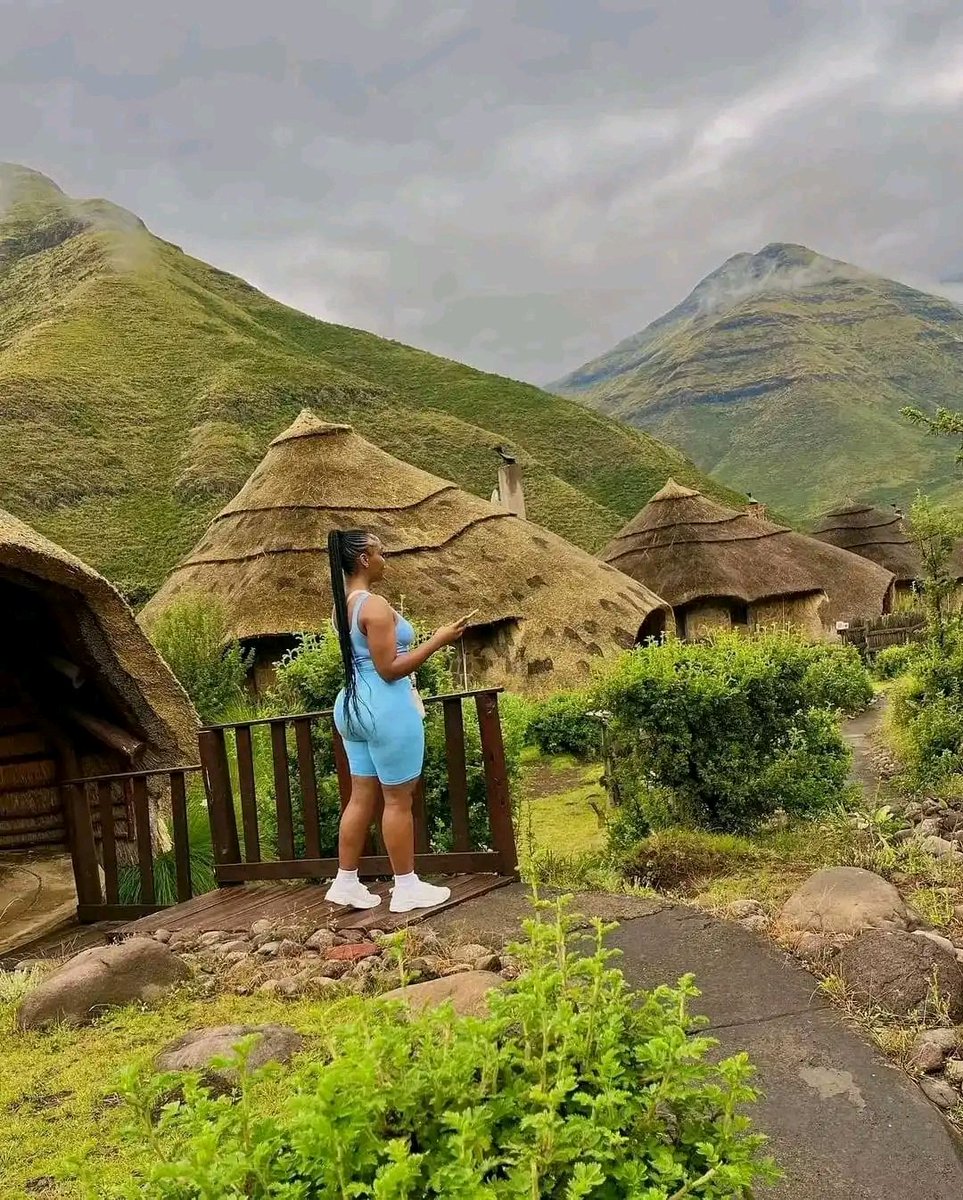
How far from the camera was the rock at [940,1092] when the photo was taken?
3236 mm

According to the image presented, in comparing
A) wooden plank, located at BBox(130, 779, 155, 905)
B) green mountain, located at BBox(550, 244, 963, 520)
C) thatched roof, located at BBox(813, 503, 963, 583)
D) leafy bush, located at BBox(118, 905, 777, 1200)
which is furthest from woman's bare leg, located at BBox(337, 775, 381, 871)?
green mountain, located at BBox(550, 244, 963, 520)

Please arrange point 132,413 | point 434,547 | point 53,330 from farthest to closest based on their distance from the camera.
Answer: point 53,330
point 132,413
point 434,547

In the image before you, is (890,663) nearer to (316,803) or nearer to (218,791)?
(316,803)

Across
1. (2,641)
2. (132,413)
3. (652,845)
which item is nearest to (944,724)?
(652,845)

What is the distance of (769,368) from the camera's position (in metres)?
161

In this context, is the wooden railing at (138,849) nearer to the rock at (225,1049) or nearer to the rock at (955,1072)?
the rock at (225,1049)

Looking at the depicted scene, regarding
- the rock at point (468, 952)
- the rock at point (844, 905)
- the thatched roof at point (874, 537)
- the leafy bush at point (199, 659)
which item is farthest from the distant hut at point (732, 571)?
the rock at point (468, 952)

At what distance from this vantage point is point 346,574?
5207 mm

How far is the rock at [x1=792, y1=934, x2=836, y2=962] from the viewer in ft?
14.2

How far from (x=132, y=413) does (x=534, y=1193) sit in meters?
60.8

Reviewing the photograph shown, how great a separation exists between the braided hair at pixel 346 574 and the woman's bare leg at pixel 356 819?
0.42m

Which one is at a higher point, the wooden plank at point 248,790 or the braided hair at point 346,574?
the braided hair at point 346,574

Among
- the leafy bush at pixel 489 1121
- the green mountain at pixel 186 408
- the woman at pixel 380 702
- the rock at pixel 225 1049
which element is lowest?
the rock at pixel 225 1049

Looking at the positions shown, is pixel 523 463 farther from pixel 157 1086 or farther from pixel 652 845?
pixel 157 1086
